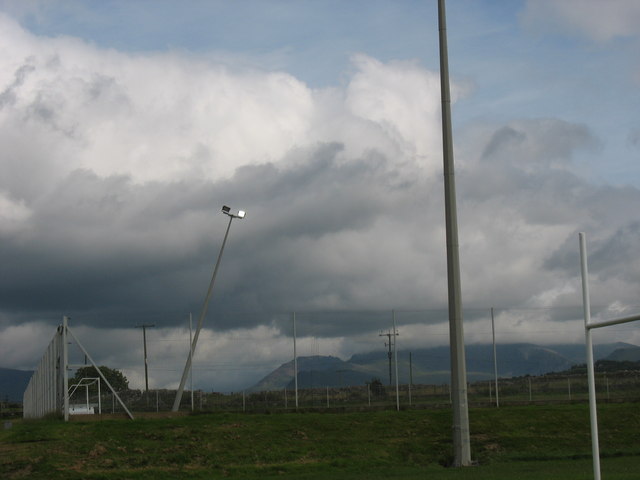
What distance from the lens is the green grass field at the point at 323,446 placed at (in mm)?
23172

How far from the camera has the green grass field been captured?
23172 mm

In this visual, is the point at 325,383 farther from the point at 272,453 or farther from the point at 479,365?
the point at 272,453

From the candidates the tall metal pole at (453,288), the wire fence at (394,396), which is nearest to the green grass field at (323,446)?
the tall metal pole at (453,288)

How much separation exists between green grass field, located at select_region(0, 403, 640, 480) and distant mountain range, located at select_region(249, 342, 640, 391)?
2272 millimetres

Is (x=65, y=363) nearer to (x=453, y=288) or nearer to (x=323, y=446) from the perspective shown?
(x=323, y=446)

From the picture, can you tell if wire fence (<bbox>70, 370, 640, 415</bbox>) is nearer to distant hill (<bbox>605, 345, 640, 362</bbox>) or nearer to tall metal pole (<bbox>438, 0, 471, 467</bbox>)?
distant hill (<bbox>605, 345, 640, 362</bbox>)

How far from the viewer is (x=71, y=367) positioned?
1193 inches

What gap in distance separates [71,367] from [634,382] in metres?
23.8

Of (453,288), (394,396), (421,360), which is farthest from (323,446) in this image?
(421,360)

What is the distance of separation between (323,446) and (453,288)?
22.9ft

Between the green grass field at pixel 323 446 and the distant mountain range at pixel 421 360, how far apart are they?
89.5 inches

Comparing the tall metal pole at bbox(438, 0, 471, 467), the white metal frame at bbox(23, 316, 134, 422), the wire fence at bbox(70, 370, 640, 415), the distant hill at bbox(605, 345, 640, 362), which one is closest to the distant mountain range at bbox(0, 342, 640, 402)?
the wire fence at bbox(70, 370, 640, 415)

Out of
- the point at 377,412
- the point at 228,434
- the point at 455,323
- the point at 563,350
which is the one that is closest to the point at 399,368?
the point at 377,412

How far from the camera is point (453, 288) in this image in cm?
2375
